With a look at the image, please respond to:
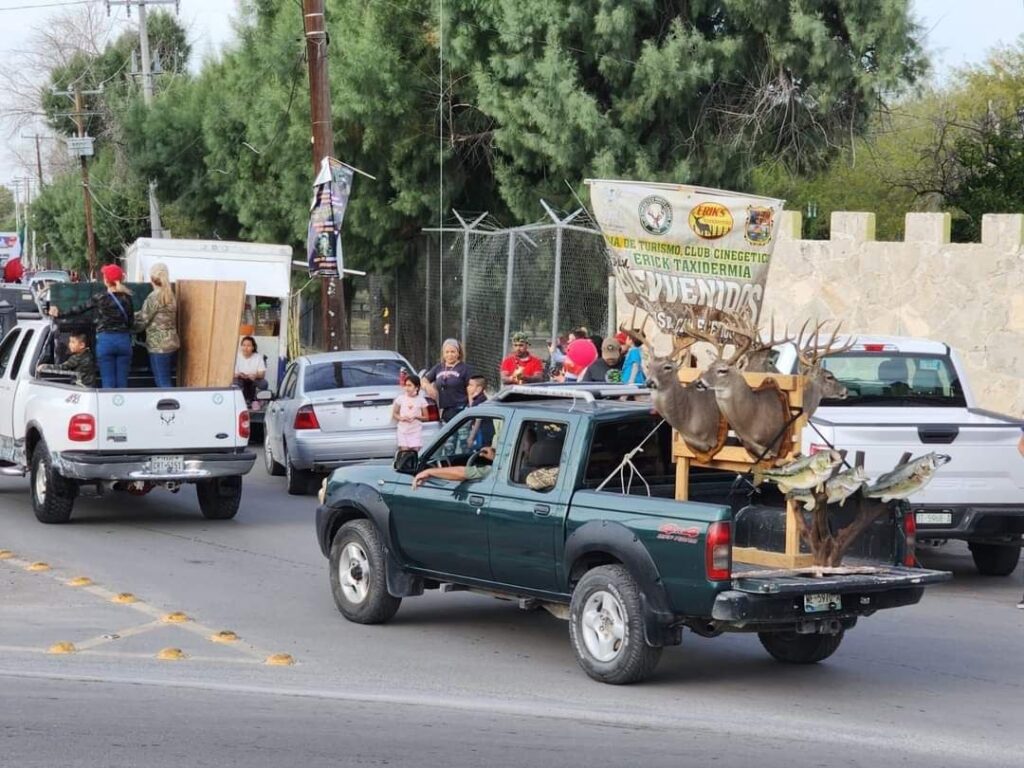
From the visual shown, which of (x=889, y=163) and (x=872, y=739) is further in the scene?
(x=889, y=163)

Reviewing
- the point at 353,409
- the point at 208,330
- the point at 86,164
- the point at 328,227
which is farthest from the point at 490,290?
the point at 86,164

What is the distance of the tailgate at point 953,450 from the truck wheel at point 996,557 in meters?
1.09

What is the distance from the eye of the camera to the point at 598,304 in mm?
23922

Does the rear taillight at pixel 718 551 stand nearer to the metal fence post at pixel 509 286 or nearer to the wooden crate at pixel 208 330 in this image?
the wooden crate at pixel 208 330

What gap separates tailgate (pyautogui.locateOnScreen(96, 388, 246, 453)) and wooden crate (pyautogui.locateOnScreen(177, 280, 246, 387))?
39cm

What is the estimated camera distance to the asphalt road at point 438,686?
24.2ft

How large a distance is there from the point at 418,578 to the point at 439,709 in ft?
6.88

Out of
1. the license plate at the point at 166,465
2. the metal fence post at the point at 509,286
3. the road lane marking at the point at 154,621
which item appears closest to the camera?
the road lane marking at the point at 154,621

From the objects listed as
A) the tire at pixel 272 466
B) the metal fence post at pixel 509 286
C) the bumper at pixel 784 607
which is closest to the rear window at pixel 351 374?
the tire at pixel 272 466

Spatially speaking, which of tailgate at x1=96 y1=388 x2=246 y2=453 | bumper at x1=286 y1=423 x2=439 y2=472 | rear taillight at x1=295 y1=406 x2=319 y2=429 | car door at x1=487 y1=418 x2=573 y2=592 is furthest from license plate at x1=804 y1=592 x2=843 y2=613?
rear taillight at x1=295 y1=406 x2=319 y2=429

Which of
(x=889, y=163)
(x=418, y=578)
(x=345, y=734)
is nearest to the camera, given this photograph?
(x=345, y=734)

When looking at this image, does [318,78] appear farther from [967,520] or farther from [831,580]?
[831,580]

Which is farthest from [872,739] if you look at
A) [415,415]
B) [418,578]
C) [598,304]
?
[598,304]

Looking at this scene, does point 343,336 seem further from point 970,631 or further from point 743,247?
point 970,631
